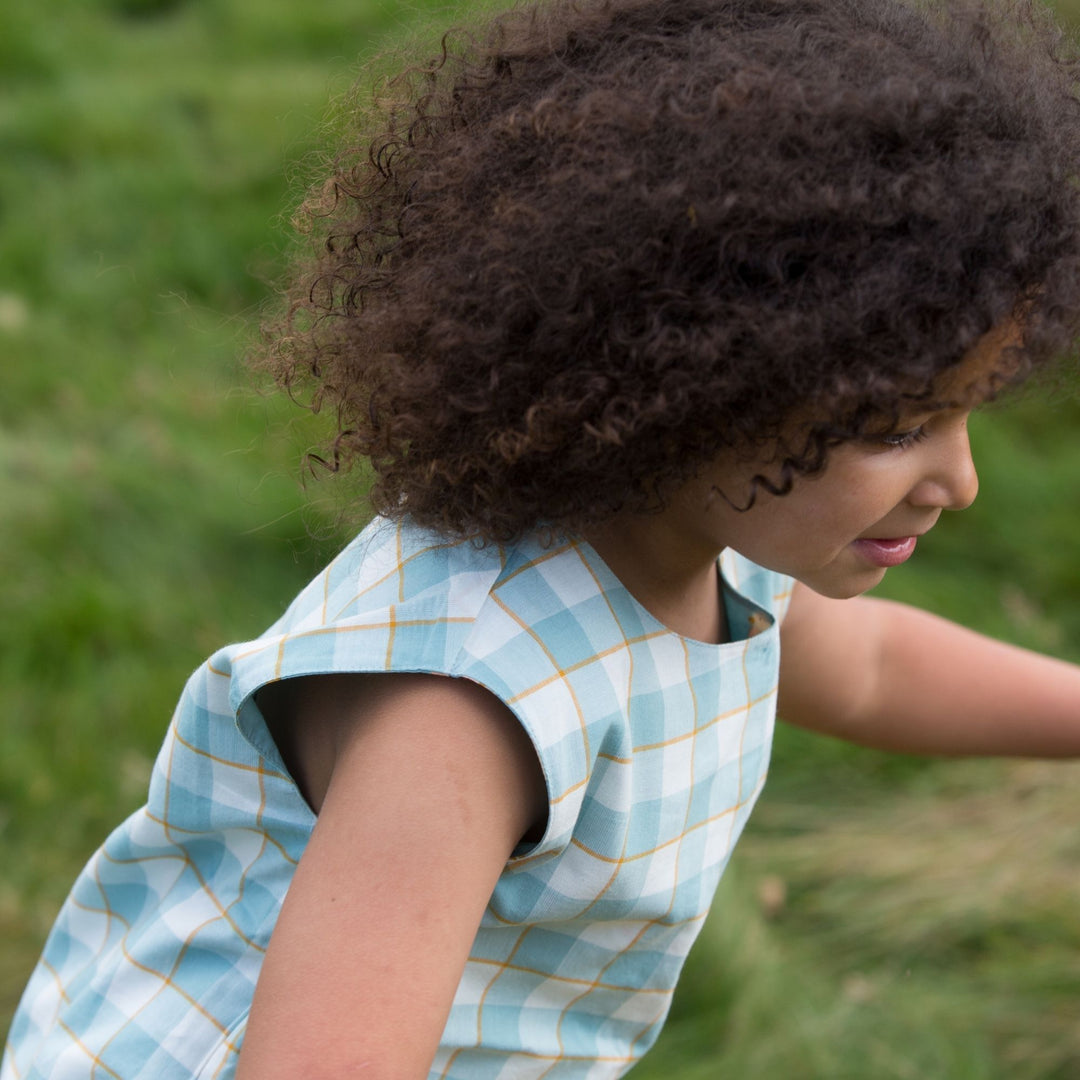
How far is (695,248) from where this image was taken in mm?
1022

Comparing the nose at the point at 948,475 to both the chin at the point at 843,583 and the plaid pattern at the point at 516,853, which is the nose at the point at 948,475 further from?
the plaid pattern at the point at 516,853

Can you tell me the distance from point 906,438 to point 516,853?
44cm

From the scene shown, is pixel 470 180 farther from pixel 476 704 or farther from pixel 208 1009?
pixel 208 1009

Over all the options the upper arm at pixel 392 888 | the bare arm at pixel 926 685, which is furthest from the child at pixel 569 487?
the bare arm at pixel 926 685

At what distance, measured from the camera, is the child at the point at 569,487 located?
1.02 metres

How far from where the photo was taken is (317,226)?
4.75ft

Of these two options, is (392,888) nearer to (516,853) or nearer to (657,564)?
(516,853)

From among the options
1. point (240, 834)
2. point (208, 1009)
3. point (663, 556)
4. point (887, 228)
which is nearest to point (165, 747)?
point (240, 834)

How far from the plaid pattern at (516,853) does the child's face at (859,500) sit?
0.13 m

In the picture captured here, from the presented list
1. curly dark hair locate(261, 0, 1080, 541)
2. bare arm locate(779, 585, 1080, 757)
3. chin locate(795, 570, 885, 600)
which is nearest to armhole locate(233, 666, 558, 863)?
curly dark hair locate(261, 0, 1080, 541)

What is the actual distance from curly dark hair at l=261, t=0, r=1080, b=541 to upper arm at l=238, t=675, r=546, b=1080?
0.18 metres

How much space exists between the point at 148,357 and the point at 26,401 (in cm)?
30

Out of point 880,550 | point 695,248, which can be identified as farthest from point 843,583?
point 695,248

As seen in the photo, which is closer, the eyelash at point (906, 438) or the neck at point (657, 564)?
the eyelash at point (906, 438)
